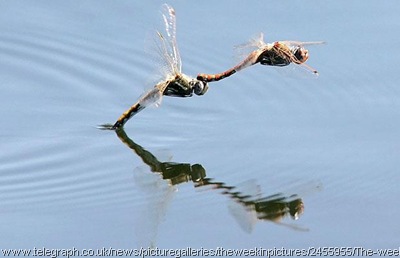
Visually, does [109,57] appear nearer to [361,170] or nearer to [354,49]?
[354,49]

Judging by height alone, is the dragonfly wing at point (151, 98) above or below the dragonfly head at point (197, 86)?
below

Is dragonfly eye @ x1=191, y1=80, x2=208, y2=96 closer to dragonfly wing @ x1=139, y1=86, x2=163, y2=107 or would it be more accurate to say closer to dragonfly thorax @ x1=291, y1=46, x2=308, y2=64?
dragonfly wing @ x1=139, y1=86, x2=163, y2=107

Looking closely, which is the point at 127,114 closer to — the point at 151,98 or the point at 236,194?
the point at 151,98

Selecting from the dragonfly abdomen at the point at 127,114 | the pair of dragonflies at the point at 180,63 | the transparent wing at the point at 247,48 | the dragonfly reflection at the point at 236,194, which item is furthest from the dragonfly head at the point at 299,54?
the dragonfly abdomen at the point at 127,114

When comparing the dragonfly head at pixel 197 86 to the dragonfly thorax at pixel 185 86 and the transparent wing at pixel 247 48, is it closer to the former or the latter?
the dragonfly thorax at pixel 185 86

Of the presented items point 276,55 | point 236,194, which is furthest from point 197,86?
point 236,194

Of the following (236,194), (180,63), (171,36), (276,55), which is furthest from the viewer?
(171,36)

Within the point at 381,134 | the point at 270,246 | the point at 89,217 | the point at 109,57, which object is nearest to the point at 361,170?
the point at 381,134
